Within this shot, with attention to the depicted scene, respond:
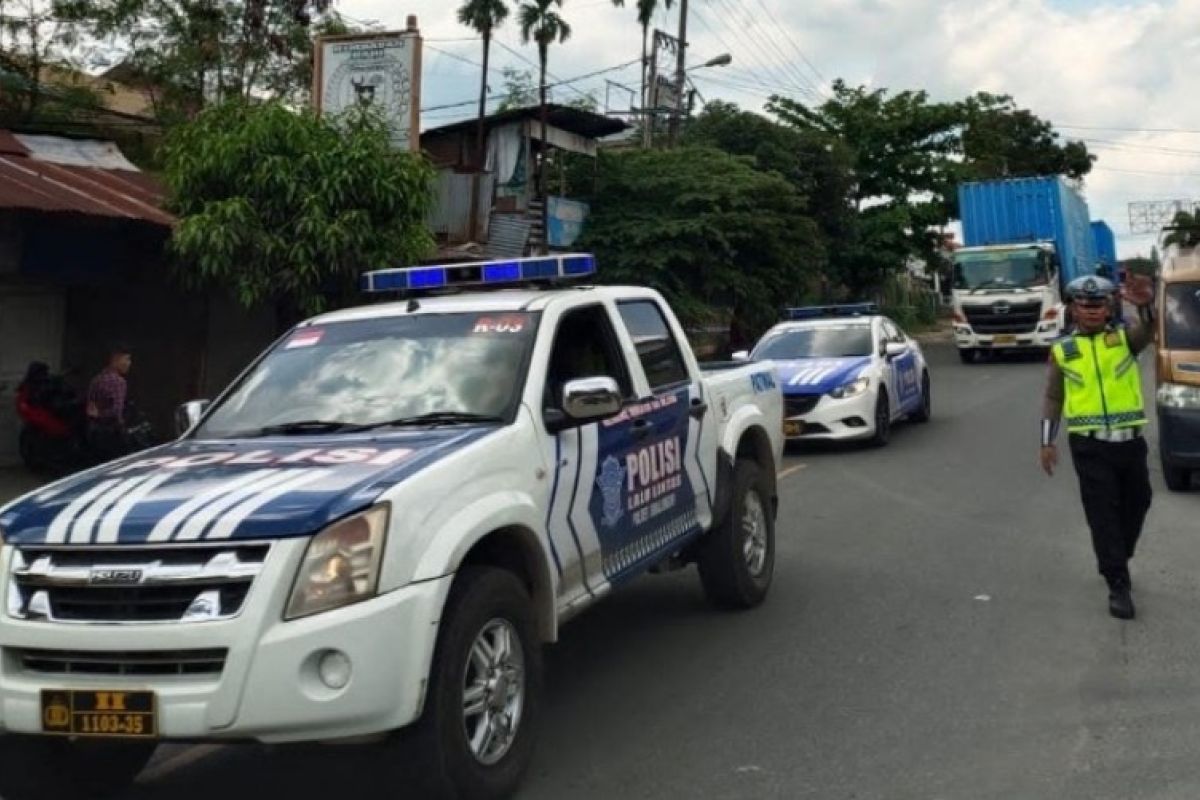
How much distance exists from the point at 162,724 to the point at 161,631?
272mm

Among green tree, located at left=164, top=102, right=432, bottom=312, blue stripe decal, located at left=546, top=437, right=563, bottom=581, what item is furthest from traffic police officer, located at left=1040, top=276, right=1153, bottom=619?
green tree, located at left=164, top=102, right=432, bottom=312

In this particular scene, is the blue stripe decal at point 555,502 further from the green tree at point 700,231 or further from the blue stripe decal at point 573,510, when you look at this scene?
the green tree at point 700,231

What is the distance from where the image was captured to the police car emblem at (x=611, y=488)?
17.6 feet

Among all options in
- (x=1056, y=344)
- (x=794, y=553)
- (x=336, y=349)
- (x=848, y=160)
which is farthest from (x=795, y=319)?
(x=848, y=160)

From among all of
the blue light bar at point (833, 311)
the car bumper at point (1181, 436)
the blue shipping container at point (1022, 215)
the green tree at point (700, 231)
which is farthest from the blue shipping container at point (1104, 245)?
the car bumper at point (1181, 436)

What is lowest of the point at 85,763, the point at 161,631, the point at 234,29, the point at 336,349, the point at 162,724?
the point at 85,763

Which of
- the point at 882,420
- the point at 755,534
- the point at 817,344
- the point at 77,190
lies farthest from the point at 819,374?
the point at 77,190

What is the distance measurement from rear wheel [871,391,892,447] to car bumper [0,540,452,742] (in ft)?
37.8

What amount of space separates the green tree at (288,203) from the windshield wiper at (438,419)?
8204 mm

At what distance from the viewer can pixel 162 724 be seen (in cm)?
376

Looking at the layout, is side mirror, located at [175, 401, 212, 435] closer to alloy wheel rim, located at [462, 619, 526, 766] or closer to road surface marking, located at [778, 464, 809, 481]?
alloy wheel rim, located at [462, 619, 526, 766]

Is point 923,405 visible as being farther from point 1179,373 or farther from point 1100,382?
point 1100,382

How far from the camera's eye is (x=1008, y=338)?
2928 centimetres

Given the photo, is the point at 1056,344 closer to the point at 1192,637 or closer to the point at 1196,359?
the point at 1192,637
